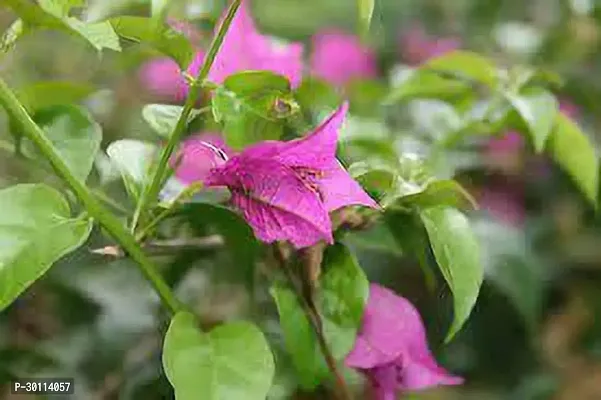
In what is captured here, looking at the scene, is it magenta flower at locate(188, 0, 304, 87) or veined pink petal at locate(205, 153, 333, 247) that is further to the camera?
magenta flower at locate(188, 0, 304, 87)

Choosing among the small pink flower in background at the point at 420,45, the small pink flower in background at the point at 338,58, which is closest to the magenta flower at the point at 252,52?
the small pink flower in background at the point at 338,58

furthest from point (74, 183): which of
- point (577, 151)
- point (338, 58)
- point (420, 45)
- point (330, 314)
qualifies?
point (420, 45)

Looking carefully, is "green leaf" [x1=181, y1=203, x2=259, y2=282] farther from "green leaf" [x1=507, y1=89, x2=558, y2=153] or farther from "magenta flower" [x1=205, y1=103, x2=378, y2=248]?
"green leaf" [x1=507, y1=89, x2=558, y2=153]

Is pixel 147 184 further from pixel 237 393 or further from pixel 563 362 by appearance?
pixel 563 362

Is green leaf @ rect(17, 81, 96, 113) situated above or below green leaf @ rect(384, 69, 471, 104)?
above

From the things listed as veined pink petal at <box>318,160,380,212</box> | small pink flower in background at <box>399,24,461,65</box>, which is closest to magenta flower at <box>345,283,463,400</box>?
veined pink petal at <box>318,160,380,212</box>

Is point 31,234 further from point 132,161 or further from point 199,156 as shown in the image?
point 199,156

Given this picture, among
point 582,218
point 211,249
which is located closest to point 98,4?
point 211,249
